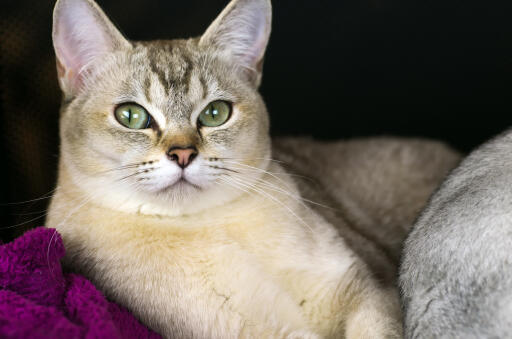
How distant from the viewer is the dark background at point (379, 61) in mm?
3142

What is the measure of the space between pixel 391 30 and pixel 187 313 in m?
1.95

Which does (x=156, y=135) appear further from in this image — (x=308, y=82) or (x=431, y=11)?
(x=431, y=11)

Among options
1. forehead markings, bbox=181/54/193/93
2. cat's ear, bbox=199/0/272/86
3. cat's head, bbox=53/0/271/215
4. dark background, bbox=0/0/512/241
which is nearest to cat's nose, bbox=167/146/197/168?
cat's head, bbox=53/0/271/215

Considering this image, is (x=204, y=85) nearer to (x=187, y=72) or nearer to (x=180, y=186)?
(x=187, y=72)

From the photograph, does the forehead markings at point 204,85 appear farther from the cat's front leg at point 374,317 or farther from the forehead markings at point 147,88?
the cat's front leg at point 374,317

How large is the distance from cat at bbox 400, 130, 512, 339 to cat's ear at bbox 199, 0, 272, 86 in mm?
894

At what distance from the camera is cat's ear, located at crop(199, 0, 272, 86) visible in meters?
2.30

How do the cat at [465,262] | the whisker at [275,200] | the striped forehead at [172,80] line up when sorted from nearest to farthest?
the cat at [465,262]
the striped forehead at [172,80]
the whisker at [275,200]

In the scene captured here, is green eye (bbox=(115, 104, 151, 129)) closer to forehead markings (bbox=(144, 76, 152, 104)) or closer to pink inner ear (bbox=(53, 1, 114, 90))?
forehead markings (bbox=(144, 76, 152, 104))

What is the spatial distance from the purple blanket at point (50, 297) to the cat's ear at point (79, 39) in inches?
23.5

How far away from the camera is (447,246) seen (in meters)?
1.73

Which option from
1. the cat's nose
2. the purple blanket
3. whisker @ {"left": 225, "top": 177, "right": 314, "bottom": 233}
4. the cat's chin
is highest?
the cat's nose

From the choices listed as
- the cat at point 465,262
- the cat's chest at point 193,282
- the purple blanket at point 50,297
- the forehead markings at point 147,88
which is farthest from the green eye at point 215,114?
the cat at point 465,262

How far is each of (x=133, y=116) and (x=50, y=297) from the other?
0.63 m
